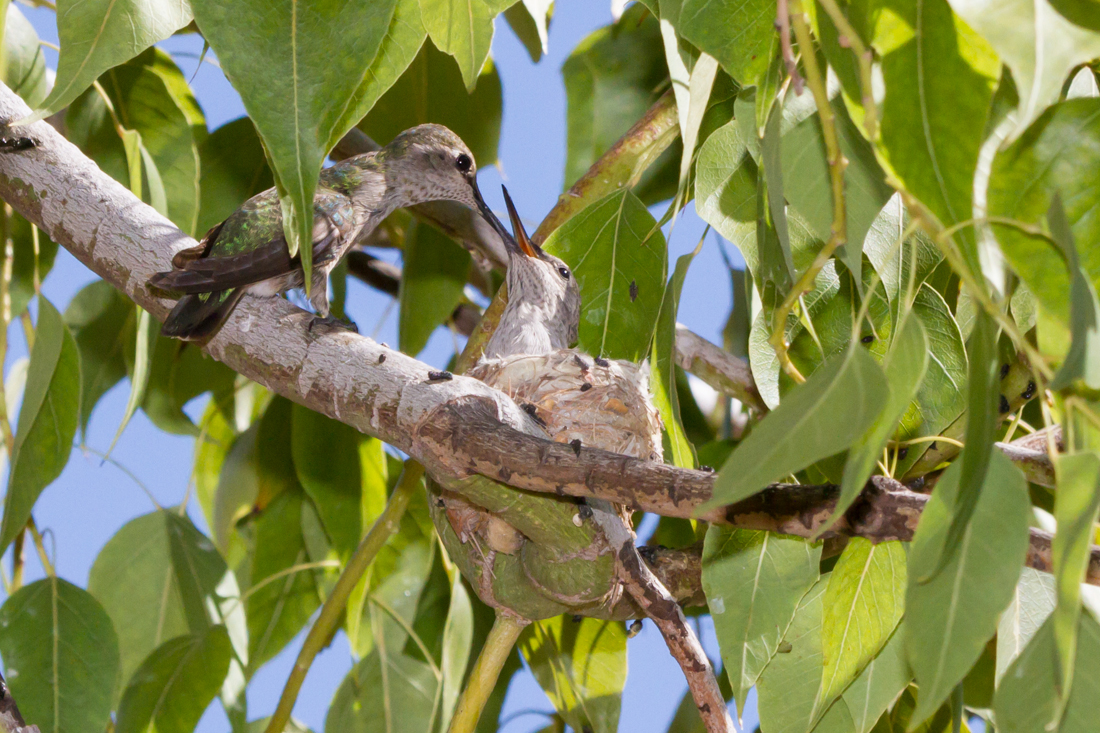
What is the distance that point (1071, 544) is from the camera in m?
0.61

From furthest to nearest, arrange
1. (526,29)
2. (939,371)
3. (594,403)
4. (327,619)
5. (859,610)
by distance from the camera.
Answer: (526,29)
(594,403)
(327,619)
(939,371)
(859,610)

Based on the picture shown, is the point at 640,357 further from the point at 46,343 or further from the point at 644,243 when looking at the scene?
the point at 46,343

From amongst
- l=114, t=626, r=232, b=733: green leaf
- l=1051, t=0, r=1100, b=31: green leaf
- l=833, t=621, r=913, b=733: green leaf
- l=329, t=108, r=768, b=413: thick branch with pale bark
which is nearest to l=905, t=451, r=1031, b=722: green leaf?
l=1051, t=0, r=1100, b=31: green leaf

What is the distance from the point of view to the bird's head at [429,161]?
223 centimetres

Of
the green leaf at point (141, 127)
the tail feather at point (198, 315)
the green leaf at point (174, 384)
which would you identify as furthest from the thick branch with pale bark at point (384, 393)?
the green leaf at point (174, 384)

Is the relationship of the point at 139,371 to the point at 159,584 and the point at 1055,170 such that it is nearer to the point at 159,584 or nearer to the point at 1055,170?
the point at 159,584

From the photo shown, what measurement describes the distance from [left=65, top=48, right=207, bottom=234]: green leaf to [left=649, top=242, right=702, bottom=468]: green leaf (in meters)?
1.11

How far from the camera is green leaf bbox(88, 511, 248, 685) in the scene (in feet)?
7.47

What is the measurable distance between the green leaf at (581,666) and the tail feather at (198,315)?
2.95ft

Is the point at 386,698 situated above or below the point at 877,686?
above

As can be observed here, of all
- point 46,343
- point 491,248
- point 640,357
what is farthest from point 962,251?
point 491,248

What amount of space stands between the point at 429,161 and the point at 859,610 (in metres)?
1.40

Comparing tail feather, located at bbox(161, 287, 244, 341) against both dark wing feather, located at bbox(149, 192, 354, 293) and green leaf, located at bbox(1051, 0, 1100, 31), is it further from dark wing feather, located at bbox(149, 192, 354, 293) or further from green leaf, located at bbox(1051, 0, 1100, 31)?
green leaf, located at bbox(1051, 0, 1100, 31)

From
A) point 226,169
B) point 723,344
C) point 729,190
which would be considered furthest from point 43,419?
point 723,344
